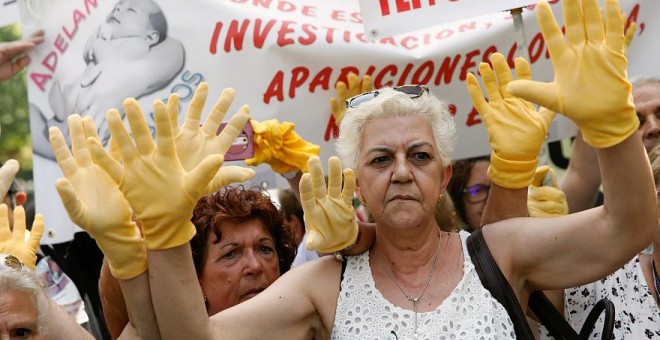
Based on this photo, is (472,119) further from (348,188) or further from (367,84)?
(348,188)

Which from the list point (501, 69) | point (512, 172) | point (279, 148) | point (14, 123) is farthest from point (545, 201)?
point (14, 123)

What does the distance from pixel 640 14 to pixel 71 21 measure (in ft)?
8.14

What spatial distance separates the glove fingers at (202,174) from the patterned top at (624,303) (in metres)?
1.40

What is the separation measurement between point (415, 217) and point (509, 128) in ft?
1.31

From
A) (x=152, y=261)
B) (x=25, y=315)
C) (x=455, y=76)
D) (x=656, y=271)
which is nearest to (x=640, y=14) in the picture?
(x=455, y=76)

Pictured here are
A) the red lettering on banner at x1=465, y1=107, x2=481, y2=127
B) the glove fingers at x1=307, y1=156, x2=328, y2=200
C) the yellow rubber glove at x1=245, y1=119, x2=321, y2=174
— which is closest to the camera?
the glove fingers at x1=307, y1=156, x2=328, y2=200

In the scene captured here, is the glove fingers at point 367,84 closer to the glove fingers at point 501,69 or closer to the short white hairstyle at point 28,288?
the glove fingers at point 501,69

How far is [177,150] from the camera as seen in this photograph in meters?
2.88

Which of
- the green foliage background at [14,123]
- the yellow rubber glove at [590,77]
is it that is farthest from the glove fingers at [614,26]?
the green foliage background at [14,123]

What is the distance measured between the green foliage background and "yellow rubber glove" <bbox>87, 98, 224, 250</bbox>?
39.6 ft

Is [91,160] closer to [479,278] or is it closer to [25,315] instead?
[25,315]

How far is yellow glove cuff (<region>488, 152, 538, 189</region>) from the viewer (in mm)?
3193

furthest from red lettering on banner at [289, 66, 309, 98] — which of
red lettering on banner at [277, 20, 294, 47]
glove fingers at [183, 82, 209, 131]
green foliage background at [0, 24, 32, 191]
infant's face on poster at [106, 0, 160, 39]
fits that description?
green foliage background at [0, 24, 32, 191]

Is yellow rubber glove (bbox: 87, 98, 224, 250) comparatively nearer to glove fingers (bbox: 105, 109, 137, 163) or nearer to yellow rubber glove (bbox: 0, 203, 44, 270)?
glove fingers (bbox: 105, 109, 137, 163)
